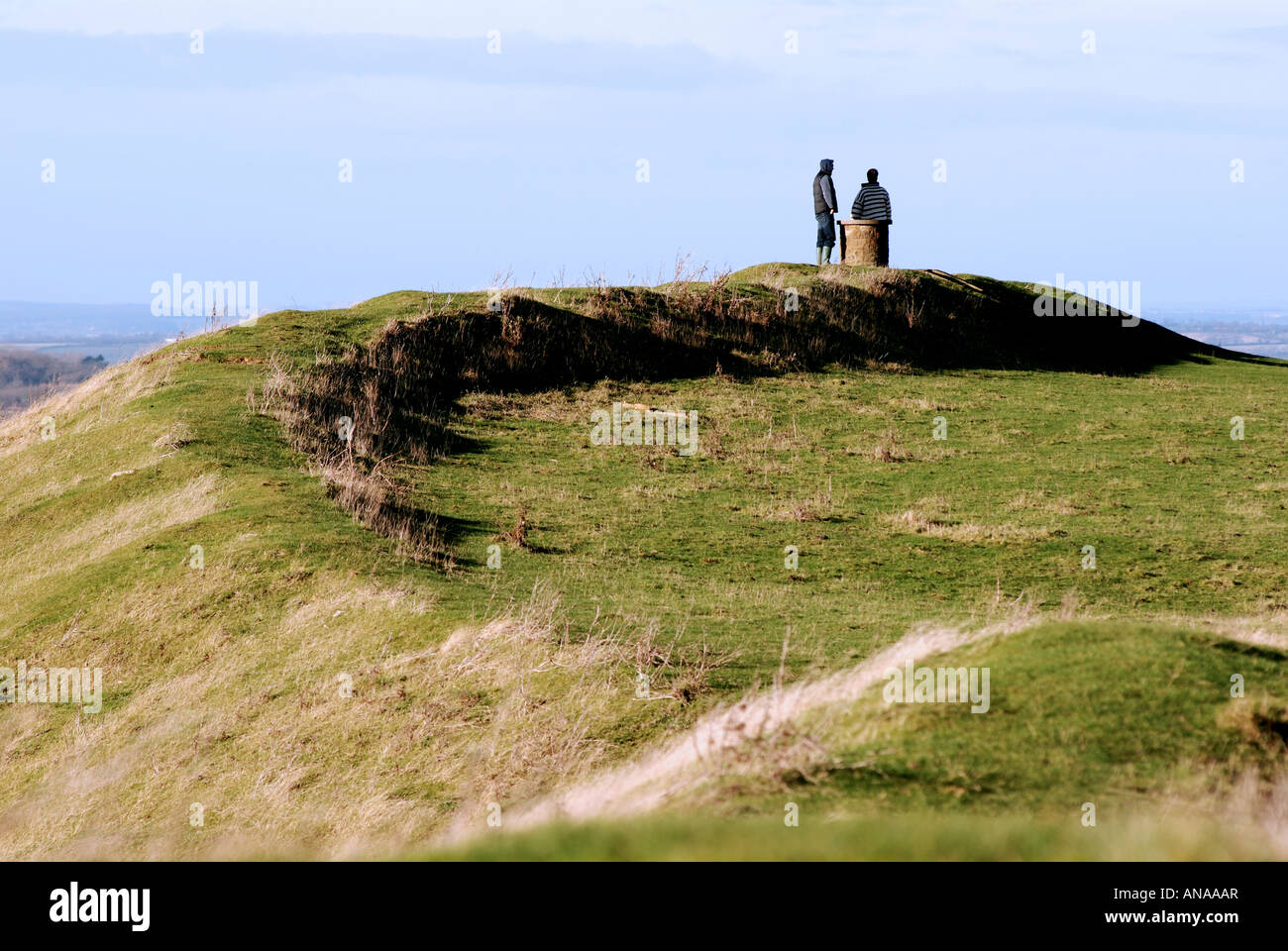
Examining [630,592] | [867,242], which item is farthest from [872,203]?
[630,592]

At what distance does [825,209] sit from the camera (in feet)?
116

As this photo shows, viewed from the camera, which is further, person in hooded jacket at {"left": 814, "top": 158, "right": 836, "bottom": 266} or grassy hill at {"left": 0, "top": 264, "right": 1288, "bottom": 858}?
person in hooded jacket at {"left": 814, "top": 158, "right": 836, "bottom": 266}

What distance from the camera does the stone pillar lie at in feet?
118

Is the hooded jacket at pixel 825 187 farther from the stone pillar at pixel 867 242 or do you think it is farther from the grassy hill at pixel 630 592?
the grassy hill at pixel 630 592

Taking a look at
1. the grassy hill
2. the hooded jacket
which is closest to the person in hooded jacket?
the hooded jacket

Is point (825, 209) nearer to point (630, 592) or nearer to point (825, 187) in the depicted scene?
point (825, 187)

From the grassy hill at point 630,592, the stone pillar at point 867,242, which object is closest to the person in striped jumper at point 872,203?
the stone pillar at point 867,242

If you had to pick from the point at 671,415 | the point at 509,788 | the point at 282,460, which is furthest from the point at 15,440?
the point at 509,788

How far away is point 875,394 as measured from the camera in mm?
28750

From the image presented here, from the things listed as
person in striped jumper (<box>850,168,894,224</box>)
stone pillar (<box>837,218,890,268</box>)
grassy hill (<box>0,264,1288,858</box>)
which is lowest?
grassy hill (<box>0,264,1288,858</box>)

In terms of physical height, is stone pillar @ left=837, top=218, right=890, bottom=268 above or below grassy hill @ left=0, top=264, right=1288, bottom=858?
above

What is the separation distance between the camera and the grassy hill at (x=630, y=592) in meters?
7.23

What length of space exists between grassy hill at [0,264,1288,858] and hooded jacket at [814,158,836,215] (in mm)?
4160

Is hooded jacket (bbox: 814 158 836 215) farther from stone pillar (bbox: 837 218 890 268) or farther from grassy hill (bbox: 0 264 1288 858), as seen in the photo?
grassy hill (bbox: 0 264 1288 858)
